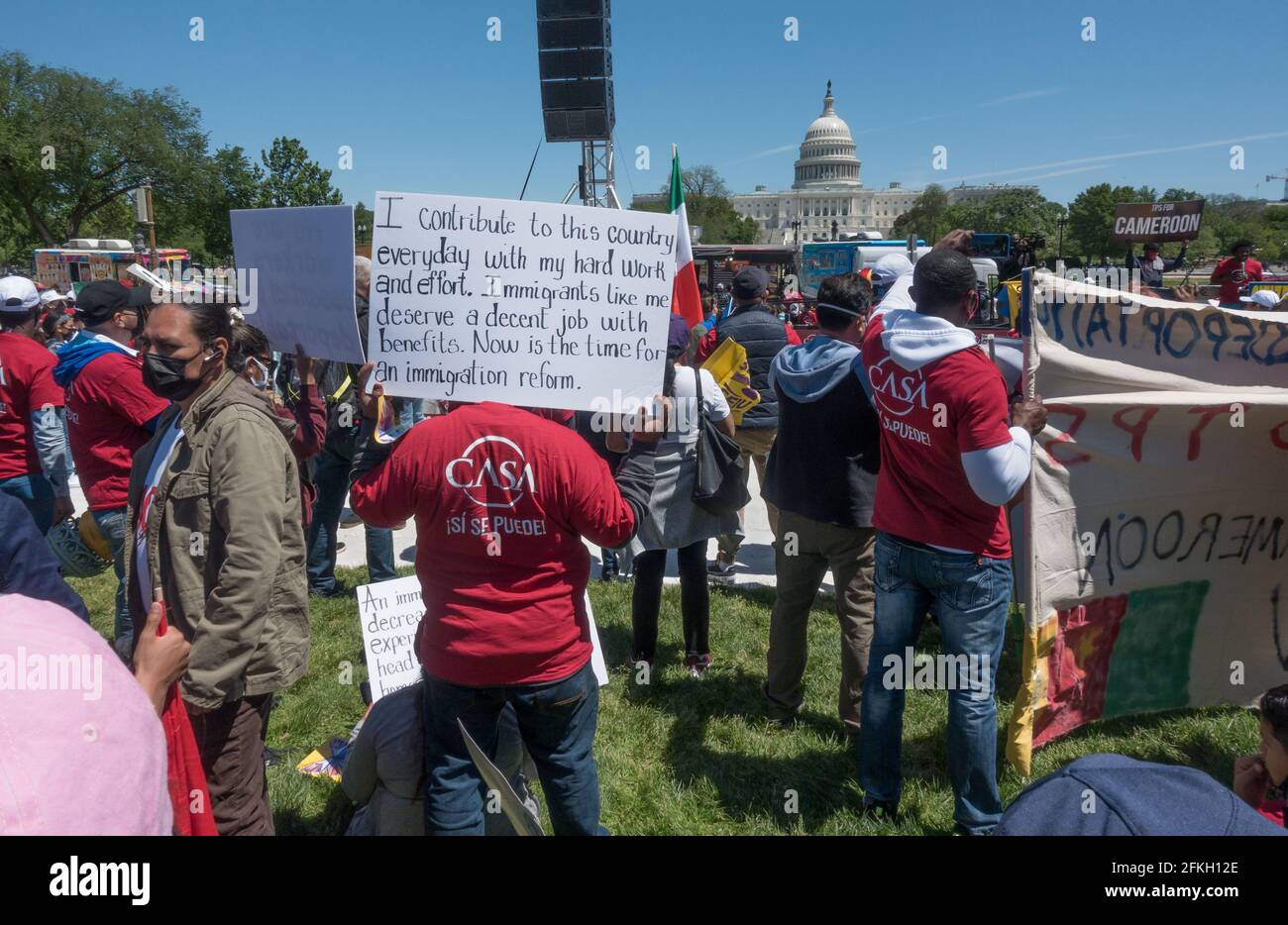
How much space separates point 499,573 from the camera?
7.48 feet

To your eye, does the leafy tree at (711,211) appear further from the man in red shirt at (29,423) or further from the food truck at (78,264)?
the man in red shirt at (29,423)

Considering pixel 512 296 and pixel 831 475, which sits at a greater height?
pixel 512 296

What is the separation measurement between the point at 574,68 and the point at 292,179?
30960mm

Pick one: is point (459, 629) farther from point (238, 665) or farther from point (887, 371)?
→ point (887, 371)

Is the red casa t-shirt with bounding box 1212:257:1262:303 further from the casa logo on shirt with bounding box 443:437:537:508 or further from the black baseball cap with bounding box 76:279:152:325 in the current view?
the black baseball cap with bounding box 76:279:152:325

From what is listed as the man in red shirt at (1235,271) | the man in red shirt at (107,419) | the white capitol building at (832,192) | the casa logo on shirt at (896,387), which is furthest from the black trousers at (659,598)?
the white capitol building at (832,192)

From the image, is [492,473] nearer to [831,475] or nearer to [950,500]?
[950,500]

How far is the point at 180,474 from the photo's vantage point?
242 centimetres

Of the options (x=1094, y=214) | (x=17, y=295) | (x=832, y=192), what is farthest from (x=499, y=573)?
(x=832, y=192)

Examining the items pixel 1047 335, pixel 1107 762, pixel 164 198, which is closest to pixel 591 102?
pixel 1047 335

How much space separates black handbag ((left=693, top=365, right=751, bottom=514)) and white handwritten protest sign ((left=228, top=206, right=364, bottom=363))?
1826 mm

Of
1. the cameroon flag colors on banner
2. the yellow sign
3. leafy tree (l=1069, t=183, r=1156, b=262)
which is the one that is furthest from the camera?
leafy tree (l=1069, t=183, r=1156, b=262)

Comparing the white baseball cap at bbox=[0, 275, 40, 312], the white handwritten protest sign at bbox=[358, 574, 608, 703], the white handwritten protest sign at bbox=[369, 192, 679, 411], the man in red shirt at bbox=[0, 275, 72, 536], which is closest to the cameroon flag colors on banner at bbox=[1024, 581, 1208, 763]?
the white handwritten protest sign at bbox=[358, 574, 608, 703]

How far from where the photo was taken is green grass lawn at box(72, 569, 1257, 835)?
10.9 ft
